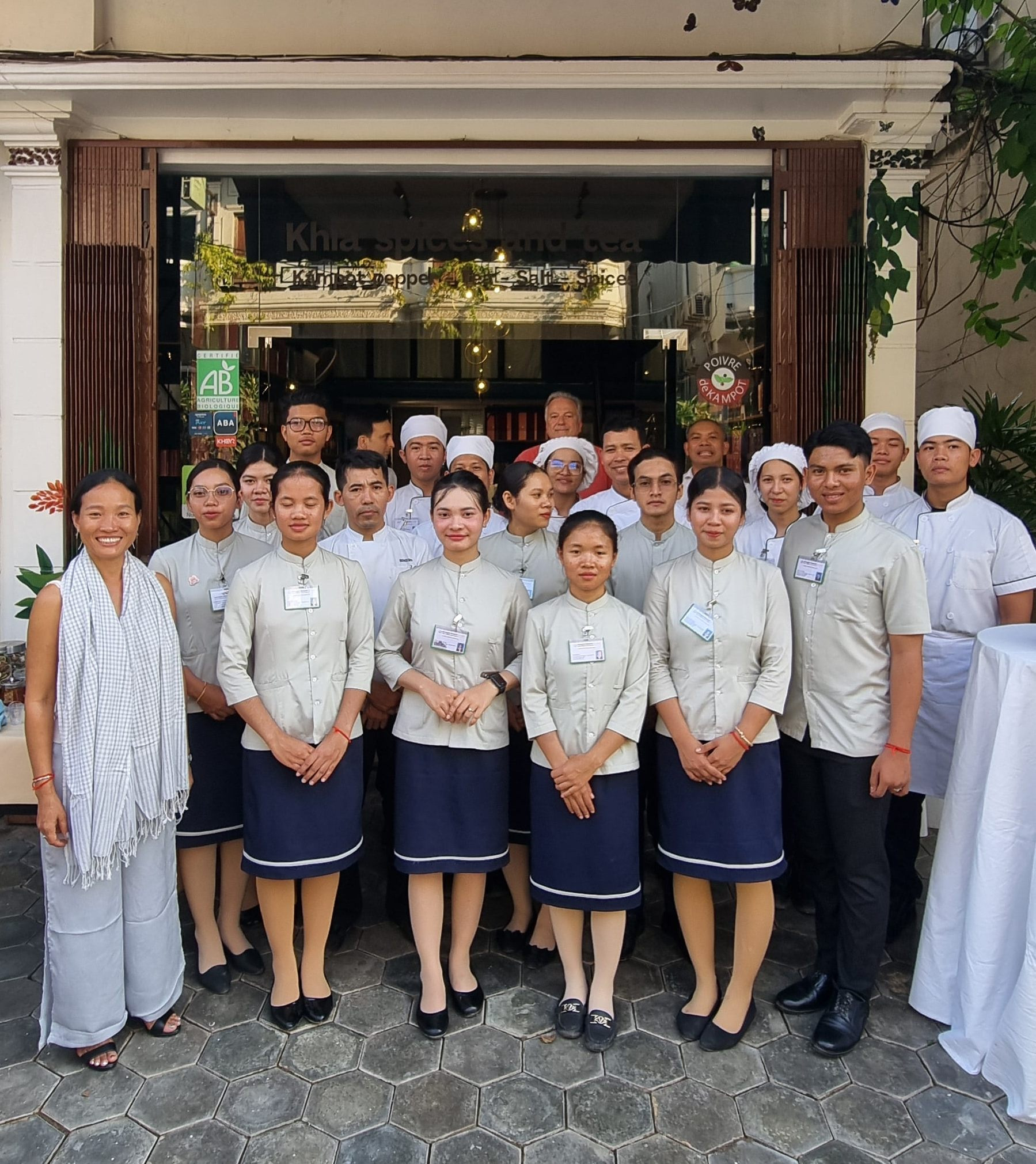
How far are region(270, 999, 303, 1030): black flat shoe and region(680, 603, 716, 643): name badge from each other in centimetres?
168

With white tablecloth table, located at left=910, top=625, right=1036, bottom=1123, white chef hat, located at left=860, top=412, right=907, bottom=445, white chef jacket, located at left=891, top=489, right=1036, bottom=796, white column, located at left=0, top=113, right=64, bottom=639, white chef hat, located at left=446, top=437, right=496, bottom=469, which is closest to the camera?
white tablecloth table, located at left=910, top=625, right=1036, bottom=1123

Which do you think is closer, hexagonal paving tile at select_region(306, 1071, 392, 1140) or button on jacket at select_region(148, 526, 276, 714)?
hexagonal paving tile at select_region(306, 1071, 392, 1140)

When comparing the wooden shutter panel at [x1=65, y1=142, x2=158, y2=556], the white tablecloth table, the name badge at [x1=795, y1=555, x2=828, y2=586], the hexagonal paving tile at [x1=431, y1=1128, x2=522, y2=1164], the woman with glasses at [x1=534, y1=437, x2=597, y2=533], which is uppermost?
the wooden shutter panel at [x1=65, y1=142, x2=158, y2=556]

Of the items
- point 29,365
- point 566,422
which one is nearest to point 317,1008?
point 566,422

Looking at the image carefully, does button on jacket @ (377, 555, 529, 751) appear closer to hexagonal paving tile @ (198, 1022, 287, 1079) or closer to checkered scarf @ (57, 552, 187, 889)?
checkered scarf @ (57, 552, 187, 889)

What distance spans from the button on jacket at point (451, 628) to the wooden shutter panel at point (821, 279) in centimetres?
269

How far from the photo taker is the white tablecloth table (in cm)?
237

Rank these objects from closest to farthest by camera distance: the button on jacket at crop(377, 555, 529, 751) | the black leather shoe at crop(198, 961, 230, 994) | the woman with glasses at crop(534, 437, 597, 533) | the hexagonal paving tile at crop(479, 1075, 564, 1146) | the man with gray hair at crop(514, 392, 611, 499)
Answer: the hexagonal paving tile at crop(479, 1075, 564, 1146) → the button on jacket at crop(377, 555, 529, 751) → the black leather shoe at crop(198, 961, 230, 994) → the woman with glasses at crop(534, 437, 597, 533) → the man with gray hair at crop(514, 392, 611, 499)

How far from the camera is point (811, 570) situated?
105 inches

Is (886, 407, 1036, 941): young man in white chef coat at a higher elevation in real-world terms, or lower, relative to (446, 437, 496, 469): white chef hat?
lower

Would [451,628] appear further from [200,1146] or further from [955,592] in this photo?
[955,592]

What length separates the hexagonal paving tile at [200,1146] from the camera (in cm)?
215

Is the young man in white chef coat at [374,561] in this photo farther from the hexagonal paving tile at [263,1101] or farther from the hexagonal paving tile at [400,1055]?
the hexagonal paving tile at [263,1101]

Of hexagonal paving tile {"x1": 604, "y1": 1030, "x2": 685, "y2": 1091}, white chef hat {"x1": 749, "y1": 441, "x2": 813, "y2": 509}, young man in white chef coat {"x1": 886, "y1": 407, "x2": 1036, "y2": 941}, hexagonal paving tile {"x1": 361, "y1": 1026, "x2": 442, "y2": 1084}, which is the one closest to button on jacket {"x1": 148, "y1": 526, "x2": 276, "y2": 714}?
hexagonal paving tile {"x1": 361, "y1": 1026, "x2": 442, "y2": 1084}
